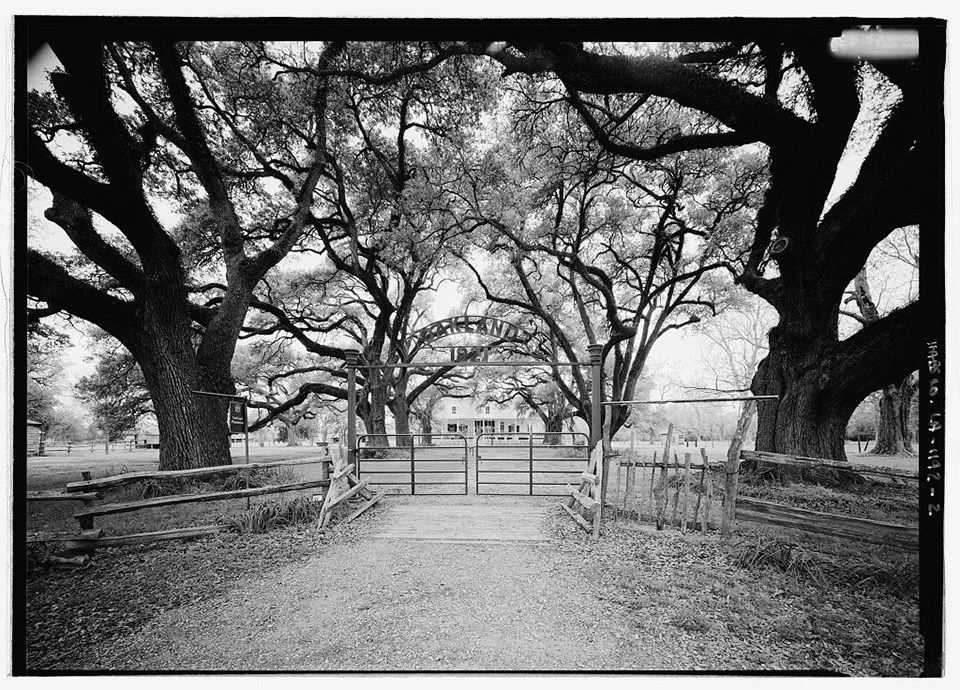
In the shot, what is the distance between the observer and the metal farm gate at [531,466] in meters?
5.89

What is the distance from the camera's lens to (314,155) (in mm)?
5684

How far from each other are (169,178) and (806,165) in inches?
296

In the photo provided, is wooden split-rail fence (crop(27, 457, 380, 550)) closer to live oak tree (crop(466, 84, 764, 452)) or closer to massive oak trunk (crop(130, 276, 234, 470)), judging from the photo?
massive oak trunk (crop(130, 276, 234, 470))

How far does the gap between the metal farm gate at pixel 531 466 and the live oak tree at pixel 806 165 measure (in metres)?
2.77

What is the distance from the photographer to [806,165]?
351 cm

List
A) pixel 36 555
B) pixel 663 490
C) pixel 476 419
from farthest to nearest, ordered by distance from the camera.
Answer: pixel 476 419 → pixel 663 490 → pixel 36 555

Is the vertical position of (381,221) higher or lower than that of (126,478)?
higher

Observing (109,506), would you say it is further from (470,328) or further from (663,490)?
(663,490)

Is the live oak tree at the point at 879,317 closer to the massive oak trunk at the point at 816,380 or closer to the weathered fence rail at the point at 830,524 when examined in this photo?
the massive oak trunk at the point at 816,380

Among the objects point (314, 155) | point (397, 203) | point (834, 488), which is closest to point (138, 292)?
point (314, 155)

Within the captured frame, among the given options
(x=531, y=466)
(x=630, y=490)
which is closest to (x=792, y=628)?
(x=630, y=490)

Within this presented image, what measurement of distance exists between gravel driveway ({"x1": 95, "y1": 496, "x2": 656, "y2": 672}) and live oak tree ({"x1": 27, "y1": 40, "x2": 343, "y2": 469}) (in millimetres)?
2599

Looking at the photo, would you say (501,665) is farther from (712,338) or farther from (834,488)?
(712,338)
